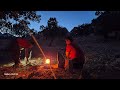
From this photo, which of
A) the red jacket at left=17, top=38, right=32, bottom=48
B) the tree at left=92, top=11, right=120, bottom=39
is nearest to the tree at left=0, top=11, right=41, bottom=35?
the red jacket at left=17, top=38, right=32, bottom=48

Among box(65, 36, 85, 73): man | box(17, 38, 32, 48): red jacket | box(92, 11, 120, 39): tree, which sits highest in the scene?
box(92, 11, 120, 39): tree

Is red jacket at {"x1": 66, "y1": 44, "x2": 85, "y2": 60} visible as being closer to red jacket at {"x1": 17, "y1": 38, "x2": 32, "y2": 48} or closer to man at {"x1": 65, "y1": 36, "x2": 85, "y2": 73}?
man at {"x1": 65, "y1": 36, "x2": 85, "y2": 73}

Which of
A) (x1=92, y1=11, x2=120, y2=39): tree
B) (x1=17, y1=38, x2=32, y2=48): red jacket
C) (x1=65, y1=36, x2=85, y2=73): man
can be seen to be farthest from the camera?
(x1=92, y1=11, x2=120, y2=39): tree

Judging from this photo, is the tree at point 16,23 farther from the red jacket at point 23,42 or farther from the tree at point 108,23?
the tree at point 108,23

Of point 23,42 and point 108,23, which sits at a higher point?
point 108,23

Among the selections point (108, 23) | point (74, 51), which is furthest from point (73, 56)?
point (108, 23)

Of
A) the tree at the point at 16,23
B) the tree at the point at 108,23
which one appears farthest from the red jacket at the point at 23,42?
the tree at the point at 108,23

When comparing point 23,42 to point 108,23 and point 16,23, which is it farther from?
point 108,23

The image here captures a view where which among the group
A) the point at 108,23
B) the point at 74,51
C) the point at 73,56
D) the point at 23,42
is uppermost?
the point at 108,23
